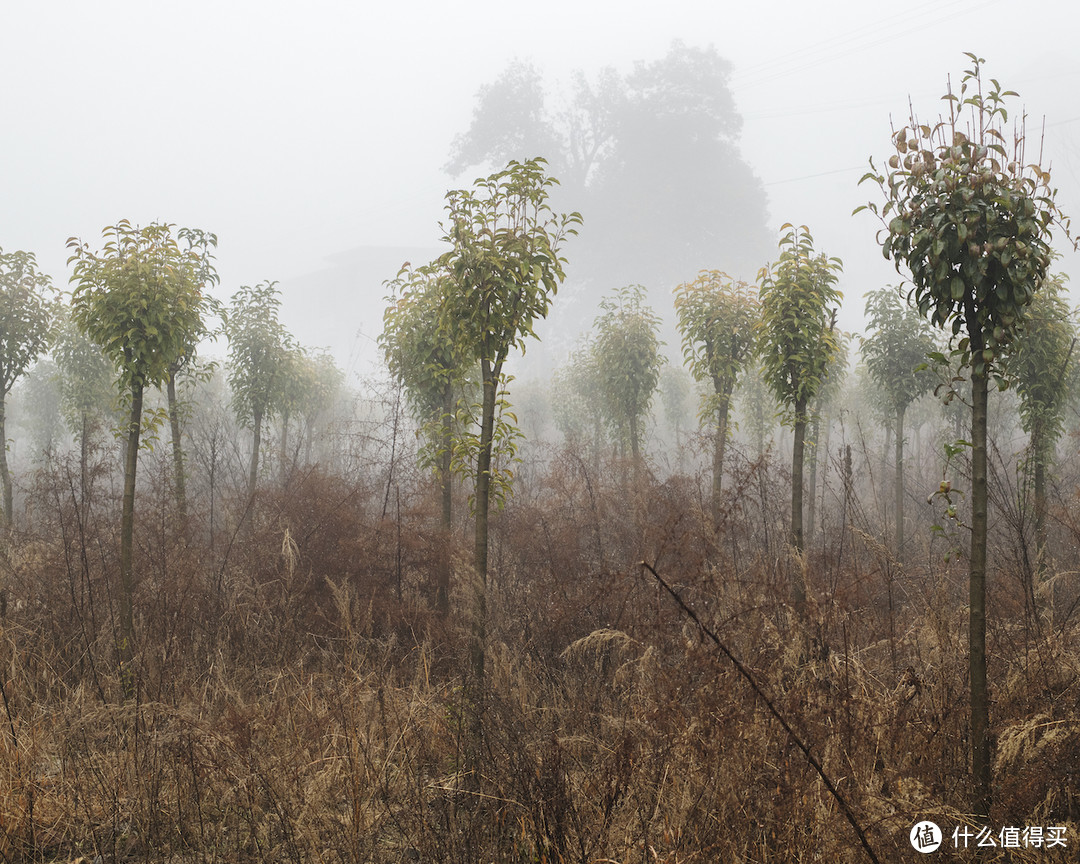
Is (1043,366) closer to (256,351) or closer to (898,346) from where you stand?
(898,346)

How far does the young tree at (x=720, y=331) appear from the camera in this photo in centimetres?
1189

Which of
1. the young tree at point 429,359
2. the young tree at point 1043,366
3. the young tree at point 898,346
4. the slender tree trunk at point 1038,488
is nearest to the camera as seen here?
the slender tree trunk at point 1038,488

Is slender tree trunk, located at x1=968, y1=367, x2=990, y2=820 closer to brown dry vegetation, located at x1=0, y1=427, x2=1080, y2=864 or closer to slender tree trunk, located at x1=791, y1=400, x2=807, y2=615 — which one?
brown dry vegetation, located at x1=0, y1=427, x2=1080, y2=864

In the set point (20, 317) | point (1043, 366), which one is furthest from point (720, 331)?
point (20, 317)

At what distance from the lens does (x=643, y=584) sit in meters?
6.70

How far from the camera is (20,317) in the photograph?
1272 centimetres

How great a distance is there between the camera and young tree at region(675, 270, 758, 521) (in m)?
11.9

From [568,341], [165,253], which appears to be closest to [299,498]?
[165,253]

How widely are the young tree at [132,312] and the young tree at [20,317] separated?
8.27m

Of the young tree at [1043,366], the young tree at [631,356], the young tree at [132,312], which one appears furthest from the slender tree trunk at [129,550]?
the young tree at [1043,366]

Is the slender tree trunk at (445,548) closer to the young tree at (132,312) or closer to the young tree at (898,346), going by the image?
the young tree at (132,312)

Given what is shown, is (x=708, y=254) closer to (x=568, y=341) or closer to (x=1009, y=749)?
(x=568, y=341)

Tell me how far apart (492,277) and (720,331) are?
8071 mm

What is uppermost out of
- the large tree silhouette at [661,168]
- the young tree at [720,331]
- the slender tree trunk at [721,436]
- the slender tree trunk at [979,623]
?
the large tree silhouette at [661,168]
